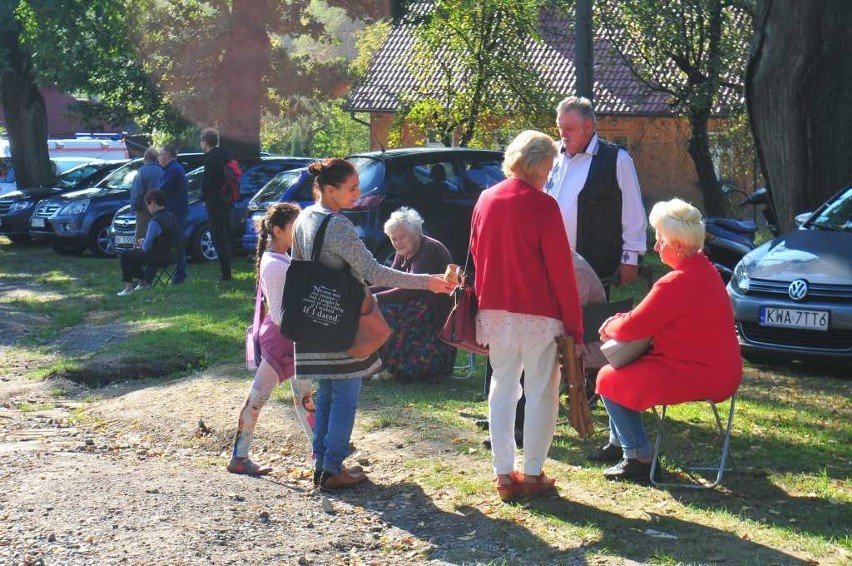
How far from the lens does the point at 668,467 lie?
698cm

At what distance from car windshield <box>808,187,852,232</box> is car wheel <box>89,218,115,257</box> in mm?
14333

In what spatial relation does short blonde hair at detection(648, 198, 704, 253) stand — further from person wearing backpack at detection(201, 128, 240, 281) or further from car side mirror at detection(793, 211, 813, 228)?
person wearing backpack at detection(201, 128, 240, 281)

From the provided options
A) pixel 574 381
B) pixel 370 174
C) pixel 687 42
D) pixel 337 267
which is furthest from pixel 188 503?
pixel 687 42

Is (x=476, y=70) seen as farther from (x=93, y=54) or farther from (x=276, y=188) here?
(x=93, y=54)

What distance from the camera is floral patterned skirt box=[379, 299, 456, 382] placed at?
939 cm

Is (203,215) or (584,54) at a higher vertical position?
(584,54)

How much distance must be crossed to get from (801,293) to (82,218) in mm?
14969

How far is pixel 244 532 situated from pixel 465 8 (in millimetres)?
13461

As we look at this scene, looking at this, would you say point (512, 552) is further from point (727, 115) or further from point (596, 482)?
point (727, 115)

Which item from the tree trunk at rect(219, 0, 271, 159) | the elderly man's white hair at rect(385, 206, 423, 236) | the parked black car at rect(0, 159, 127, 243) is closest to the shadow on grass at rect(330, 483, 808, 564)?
the elderly man's white hair at rect(385, 206, 423, 236)

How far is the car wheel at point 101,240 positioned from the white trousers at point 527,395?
652 inches

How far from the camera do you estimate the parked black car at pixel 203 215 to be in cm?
1877

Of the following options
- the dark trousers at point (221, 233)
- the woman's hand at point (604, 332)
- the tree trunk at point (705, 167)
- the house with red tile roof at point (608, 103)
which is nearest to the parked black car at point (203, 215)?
the dark trousers at point (221, 233)

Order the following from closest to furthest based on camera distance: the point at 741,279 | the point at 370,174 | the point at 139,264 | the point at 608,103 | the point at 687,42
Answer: the point at 741,279 < the point at 370,174 < the point at 139,264 < the point at 687,42 < the point at 608,103
